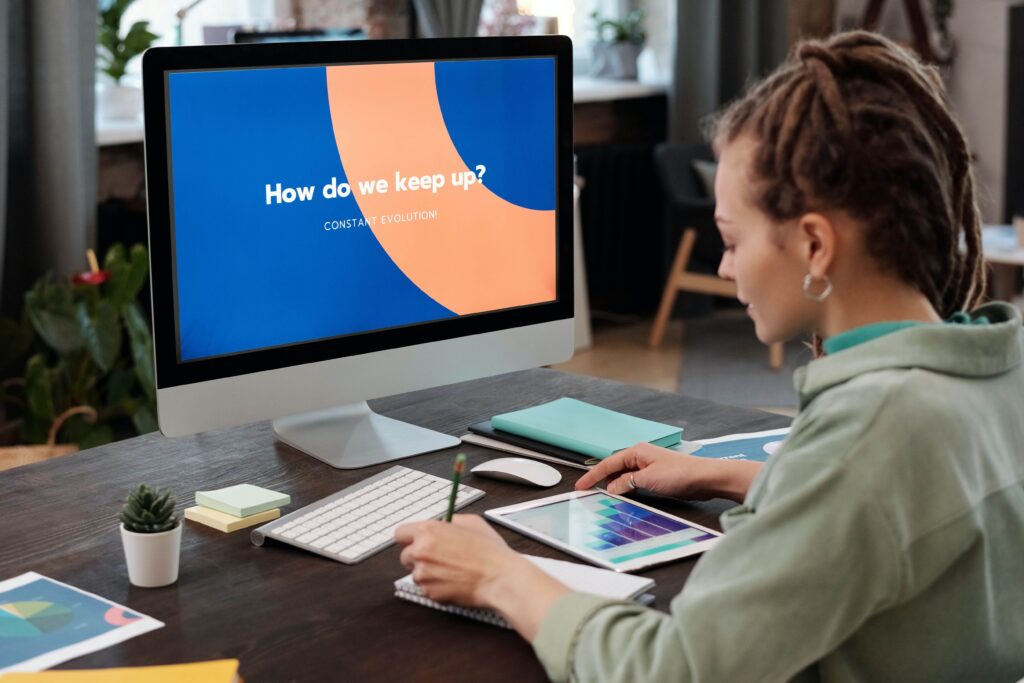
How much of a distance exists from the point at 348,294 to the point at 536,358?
1.06 ft

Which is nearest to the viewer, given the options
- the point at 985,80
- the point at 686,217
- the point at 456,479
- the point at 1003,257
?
the point at 456,479

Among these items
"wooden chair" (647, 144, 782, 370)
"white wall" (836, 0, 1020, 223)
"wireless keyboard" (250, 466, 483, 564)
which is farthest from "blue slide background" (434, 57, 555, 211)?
"white wall" (836, 0, 1020, 223)

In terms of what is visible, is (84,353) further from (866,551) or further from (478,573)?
(866,551)

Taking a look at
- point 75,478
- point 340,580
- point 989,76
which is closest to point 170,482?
point 75,478

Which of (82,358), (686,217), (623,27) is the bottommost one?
(82,358)

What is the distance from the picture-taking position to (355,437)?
170cm

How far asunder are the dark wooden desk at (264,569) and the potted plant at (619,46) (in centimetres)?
418

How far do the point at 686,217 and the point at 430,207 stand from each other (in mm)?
3704

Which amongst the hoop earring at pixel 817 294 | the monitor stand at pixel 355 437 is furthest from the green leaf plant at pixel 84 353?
the hoop earring at pixel 817 294

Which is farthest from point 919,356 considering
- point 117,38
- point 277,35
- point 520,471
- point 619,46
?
point 619,46

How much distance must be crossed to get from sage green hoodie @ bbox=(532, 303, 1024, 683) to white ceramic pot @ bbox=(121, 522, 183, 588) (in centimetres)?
38

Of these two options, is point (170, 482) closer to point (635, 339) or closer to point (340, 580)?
point (340, 580)

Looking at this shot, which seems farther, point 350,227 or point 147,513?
point 350,227

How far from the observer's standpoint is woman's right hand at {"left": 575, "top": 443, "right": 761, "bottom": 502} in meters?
1.46
